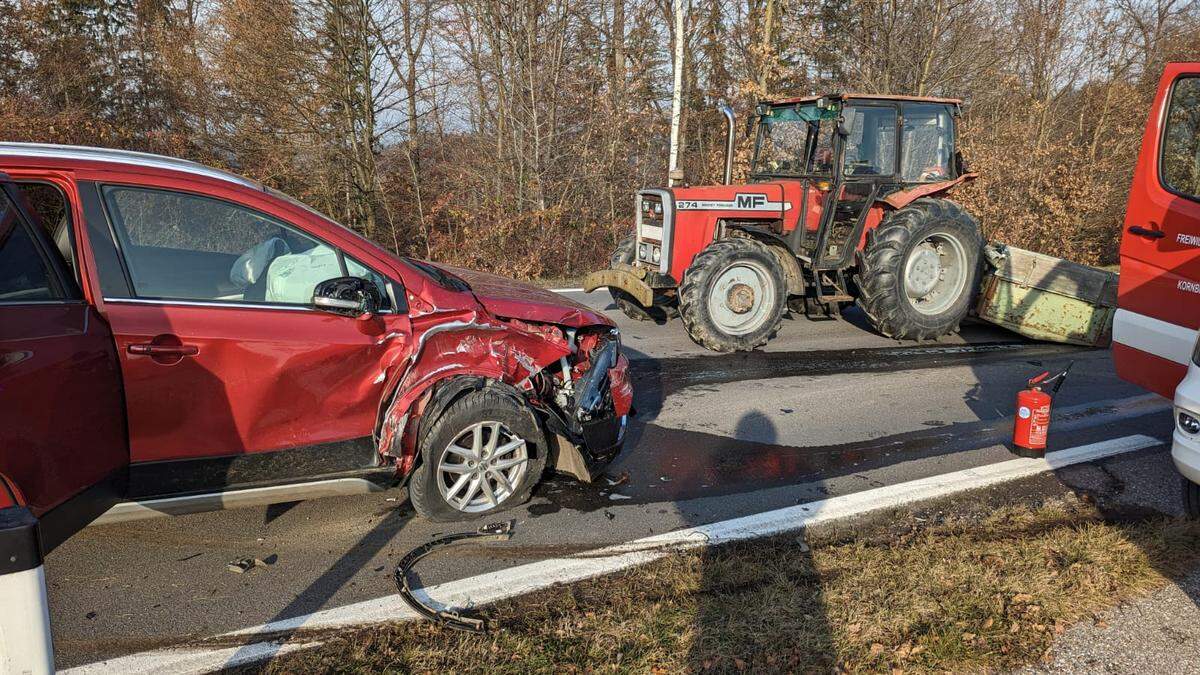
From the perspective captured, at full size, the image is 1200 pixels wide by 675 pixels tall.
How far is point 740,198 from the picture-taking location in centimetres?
809

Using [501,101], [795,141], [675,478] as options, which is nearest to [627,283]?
[795,141]

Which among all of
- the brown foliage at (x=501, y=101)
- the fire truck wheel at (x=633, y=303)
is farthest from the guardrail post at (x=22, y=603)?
the brown foliage at (x=501, y=101)

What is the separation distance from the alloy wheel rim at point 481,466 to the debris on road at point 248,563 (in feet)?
2.80

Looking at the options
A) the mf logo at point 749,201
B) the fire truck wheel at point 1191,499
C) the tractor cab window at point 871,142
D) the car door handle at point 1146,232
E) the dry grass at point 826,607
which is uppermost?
the tractor cab window at point 871,142

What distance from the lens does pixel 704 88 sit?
68.2ft

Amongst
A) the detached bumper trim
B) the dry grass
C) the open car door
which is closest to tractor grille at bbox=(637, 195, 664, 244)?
the dry grass

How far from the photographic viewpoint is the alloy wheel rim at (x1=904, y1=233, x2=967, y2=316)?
852 centimetres

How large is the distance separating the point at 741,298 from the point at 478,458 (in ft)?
14.8

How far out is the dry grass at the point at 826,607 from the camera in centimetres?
291

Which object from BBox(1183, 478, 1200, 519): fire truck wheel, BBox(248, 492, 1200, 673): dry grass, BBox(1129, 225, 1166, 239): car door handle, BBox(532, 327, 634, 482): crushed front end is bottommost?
BBox(248, 492, 1200, 673): dry grass

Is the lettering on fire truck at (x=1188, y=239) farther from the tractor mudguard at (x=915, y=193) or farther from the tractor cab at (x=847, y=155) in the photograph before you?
the tractor mudguard at (x=915, y=193)

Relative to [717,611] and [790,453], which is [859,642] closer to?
[717,611]

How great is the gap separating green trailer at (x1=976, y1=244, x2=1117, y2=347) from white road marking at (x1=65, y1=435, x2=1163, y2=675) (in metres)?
3.36

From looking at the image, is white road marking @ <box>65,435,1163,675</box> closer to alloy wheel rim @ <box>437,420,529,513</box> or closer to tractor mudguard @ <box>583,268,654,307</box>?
alloy wheel rim @ <box>437,420,529,513</box>
